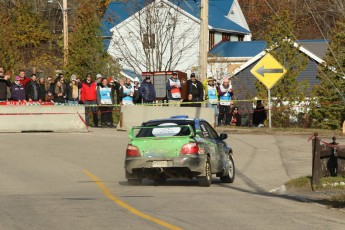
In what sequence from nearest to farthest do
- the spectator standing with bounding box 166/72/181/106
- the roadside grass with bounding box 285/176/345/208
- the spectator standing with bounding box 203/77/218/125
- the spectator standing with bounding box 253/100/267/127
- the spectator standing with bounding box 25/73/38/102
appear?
the roadside grass with bounding box 285/176/345/208 < the spectator standing with bounding box 25/73/38/102 < the spectator standing with bounding box 166/72/181/106 < the spectator standing with bounding box 203/77/218/125 < the spectator standing with bounding box 253/100/267/127

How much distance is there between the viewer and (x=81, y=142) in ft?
107

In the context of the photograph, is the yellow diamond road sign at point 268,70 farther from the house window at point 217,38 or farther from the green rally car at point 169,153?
the house window at point 217,38

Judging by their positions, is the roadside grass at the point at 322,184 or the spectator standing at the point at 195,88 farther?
the spectator standing at the point at 195,88

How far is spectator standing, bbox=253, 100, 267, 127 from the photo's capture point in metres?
42.3

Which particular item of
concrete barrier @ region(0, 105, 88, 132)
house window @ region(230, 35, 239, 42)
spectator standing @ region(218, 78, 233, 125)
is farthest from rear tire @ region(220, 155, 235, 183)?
house window @ region(230, 35, 239, 42)

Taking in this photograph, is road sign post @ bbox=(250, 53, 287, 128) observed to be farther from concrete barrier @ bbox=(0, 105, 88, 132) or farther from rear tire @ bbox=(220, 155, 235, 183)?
rear tire @ bbox=(220, 155, 235, 183)

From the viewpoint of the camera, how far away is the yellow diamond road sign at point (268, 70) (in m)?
39.0

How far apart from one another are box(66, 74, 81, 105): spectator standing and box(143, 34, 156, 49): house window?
22493 mm

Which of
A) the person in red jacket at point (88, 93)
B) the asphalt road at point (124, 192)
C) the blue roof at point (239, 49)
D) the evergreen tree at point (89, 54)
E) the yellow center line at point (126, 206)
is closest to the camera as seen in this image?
the yellow center line at point (126, 206)

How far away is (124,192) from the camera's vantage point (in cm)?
1994

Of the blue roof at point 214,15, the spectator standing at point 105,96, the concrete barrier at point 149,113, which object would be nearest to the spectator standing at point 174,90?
the concrete barrier at point 149,113

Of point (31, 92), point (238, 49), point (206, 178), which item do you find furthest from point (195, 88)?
point (238, 49)

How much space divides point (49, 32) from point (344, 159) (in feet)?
213

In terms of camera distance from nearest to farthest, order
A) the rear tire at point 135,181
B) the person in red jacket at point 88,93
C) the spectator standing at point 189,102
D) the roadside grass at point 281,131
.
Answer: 1. the rear tire at point 135,181
2. the roadside grass at point 281,131
3. the spectator standing at point 189,102
4. the person in red jacket at point 88,93
